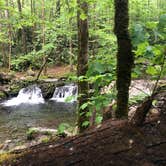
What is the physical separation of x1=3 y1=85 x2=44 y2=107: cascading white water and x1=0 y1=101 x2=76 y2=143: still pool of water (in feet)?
3.17

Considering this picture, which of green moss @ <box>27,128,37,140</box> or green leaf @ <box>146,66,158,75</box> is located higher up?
green leaf @ <box>146,66,158,75</box>

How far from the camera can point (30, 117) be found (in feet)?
37.3

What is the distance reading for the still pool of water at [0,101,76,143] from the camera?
936cm

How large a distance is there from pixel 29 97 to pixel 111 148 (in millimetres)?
14609

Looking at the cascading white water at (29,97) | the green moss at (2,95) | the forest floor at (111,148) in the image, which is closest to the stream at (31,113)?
the cascading white water at (29,97)

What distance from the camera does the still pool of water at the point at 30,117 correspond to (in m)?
9.36

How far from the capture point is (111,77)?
2.57 meters

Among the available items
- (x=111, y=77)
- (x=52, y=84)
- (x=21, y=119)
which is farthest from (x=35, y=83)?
(x=111, y=77)

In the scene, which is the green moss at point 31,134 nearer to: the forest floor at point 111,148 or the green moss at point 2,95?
the forest floor at point 111,148

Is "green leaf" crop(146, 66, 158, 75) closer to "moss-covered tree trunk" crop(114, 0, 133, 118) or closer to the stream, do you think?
"moss-covered tree trunk" crop(114, 0, 133, 118)

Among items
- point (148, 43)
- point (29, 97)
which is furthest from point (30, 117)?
point (148, 43)

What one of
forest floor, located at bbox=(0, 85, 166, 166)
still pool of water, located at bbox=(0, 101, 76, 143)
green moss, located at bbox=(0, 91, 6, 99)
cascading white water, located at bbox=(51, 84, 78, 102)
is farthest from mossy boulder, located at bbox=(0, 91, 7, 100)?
forest floor, located at bbox=(0, 85, 166, 166)

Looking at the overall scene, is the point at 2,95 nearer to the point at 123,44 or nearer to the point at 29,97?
the point at 29,97

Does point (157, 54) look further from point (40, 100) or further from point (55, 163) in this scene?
point (40, 100)
